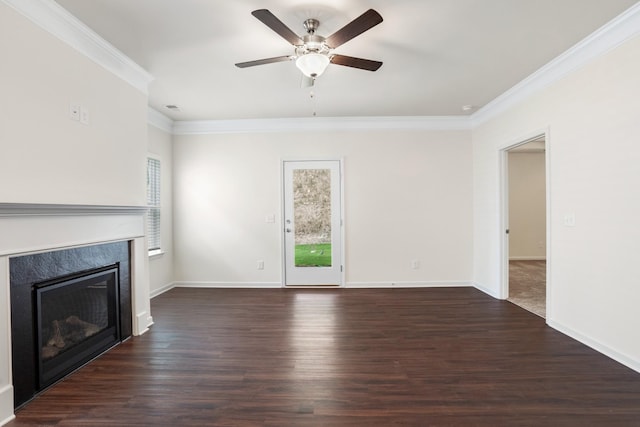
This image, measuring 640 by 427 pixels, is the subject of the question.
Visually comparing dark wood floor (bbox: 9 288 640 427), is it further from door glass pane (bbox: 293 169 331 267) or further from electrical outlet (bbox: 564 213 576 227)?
door glass pane (bbox: 293 169 331 267)

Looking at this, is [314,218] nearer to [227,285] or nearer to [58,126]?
[227,285]

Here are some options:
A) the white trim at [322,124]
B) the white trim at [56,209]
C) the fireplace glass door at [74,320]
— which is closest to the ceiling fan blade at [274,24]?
the white trim at [56,209]

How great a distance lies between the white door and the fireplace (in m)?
2.45

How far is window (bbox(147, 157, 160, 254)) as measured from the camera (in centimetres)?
458

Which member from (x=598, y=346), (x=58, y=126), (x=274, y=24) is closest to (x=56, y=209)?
(x=58, y=126)

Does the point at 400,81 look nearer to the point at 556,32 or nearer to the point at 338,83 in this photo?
the point at 338,83

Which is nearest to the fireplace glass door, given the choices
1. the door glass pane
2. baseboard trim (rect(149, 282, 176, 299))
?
baseboard trim (rect(149, 282, 176, 299))

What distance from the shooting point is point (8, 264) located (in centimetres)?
190

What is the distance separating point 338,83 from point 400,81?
70 cm

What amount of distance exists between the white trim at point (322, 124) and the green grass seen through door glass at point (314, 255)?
1873mm

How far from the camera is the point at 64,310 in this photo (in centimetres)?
241

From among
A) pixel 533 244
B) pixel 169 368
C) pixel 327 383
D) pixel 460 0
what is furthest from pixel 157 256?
pixel 533 244

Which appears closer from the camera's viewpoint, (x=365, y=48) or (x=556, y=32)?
(x=556, y=32)

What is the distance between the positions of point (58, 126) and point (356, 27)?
226cm
